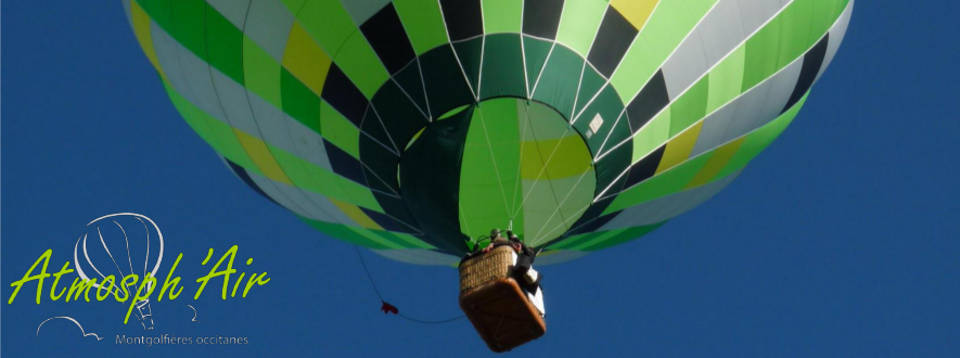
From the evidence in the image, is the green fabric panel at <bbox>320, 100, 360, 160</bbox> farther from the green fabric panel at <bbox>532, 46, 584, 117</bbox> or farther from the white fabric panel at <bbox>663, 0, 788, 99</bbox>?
the white fabric panel at <bbox>663, 0, 788, 99</bbox>

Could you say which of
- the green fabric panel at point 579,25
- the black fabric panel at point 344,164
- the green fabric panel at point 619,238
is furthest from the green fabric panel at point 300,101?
the green fabric panel at point 619,238

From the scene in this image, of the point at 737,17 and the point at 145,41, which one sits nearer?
the point at 737,17

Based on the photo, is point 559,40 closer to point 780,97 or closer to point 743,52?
point 743,52

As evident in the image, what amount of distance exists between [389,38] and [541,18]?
974 mm

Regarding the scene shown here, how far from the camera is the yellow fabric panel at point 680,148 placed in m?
13.1

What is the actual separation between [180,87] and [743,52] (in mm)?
4055

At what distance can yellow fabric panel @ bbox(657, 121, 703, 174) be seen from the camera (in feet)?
43.0

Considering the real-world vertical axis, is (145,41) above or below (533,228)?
above

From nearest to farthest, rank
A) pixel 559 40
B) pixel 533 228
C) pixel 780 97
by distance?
pixel 559 40, pixel 533 228, pixel 780 97

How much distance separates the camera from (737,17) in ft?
42.6

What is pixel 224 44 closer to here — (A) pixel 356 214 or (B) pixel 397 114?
(B) pixel 397 114

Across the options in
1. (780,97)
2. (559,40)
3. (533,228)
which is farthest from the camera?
(780,97)

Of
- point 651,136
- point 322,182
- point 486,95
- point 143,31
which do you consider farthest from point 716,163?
point 143,31

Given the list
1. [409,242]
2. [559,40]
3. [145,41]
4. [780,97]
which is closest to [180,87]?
[145,41]
